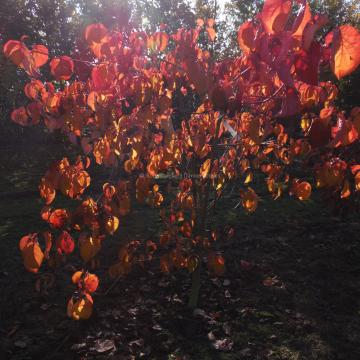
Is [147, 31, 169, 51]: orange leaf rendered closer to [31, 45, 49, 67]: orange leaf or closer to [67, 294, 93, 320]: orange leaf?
[31, 45, 49, 67]: orange leaf

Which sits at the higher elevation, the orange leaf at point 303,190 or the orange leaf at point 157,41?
the orange leaf at point 157,41

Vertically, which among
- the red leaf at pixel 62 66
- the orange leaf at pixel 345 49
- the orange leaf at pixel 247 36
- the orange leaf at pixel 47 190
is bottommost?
the orange leaf at pixel 47 190

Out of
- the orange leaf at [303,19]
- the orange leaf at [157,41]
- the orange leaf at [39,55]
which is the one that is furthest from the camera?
the orange leaf at [157,41]

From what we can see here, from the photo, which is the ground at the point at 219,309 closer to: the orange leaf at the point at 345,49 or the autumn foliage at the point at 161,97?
the autumn foliage at the point at 161,97

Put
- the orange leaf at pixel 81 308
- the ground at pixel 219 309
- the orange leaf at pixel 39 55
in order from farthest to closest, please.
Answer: the ground at pixel 219 309 → the orange leaf at pixel 81 308 → the orange leaf at pixel 39 55

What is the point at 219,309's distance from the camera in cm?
279

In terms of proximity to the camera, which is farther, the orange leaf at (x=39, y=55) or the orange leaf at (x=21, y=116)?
the orange leaf at (x=21, y=116)

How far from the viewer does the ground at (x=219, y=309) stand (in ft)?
7.58

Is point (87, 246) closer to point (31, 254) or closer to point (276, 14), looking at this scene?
point (31, 254)

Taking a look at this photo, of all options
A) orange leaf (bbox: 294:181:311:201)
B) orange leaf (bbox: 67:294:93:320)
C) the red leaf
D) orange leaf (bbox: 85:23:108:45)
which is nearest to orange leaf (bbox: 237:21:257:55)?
orange leaf (bbox: 85:23:108:45)

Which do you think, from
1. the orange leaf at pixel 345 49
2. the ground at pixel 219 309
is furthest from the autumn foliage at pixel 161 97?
the ground at pixel 219 309

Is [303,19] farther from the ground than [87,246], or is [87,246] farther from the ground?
[303,19]

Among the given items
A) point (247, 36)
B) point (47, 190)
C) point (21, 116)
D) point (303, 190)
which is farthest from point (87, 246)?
point (303, 190)

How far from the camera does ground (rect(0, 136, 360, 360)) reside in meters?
2.31
